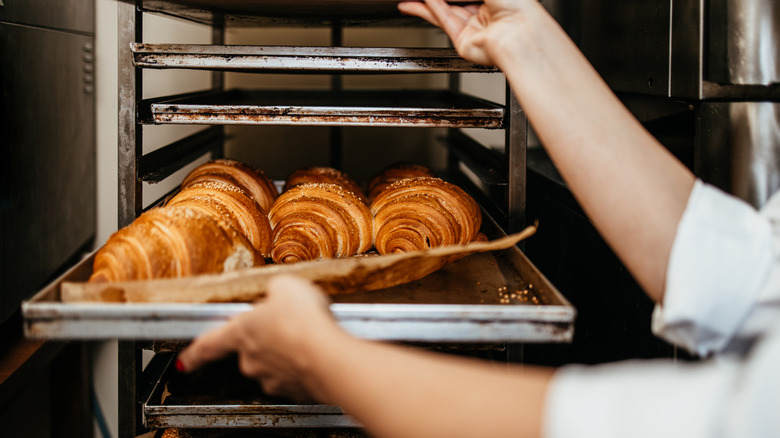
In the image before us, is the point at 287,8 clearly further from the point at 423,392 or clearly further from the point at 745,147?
the point at 423,392

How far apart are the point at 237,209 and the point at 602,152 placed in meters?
0.83

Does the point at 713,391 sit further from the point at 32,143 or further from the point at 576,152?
the point at 32,143

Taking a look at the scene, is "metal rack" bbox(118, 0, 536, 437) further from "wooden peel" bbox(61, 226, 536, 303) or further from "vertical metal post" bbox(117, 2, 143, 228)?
"wooden peel" bbox(61, 226, 536, 303)

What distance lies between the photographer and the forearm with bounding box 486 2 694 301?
93 cm

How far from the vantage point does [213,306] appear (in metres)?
0.96

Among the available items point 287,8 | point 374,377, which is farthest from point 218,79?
point 374,377

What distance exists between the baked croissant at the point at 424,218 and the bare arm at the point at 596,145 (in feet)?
1.61

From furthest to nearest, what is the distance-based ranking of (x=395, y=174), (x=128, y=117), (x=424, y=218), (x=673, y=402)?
(x=395, y=174) < (x=424, y=218) < (x=128, y=117) < (x=673, y=402)

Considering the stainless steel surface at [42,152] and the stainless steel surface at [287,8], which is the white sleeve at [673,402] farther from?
the stainless steel surface at [42,152]

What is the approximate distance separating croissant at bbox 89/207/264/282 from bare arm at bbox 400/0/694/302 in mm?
586

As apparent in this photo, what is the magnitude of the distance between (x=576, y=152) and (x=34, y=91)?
153 centimetres

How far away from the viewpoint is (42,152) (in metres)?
1.91

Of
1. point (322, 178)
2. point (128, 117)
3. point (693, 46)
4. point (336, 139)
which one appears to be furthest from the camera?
point (336, 139)

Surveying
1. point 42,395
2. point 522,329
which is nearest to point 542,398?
point 522,329
